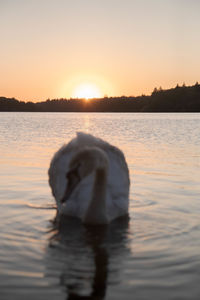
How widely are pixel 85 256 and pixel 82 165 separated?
54.1 inches

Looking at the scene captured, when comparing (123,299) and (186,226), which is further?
(186,226)

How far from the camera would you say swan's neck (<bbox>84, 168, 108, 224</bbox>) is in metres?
7.84

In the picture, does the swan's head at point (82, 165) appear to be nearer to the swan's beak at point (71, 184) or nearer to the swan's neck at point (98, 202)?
the swan's beak at point (71, 184)

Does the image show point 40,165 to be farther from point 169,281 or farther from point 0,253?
point 169,281

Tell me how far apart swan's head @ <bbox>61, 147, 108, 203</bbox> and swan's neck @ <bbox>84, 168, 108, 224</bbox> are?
266mm

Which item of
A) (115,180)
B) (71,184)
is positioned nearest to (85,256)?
(71,184)

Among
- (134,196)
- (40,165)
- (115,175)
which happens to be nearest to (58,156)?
(115,175)

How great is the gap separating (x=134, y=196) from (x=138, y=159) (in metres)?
8.23

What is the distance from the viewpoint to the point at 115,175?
30.4ft

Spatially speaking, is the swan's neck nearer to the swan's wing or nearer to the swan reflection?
the swan reflection

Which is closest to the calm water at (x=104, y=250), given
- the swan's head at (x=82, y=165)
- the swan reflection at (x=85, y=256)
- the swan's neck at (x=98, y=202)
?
the swan reflection at (x=85, y=256)

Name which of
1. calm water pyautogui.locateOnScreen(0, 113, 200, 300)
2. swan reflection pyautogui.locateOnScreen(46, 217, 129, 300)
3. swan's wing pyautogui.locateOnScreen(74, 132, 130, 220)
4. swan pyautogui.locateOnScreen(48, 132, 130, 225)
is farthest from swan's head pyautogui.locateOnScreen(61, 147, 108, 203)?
swan's wing pyautogui.locateOnScreen(74, 132, 130, 220)

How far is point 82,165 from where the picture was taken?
722 centimetres

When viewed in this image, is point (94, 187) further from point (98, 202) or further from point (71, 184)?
point (71, 184)
